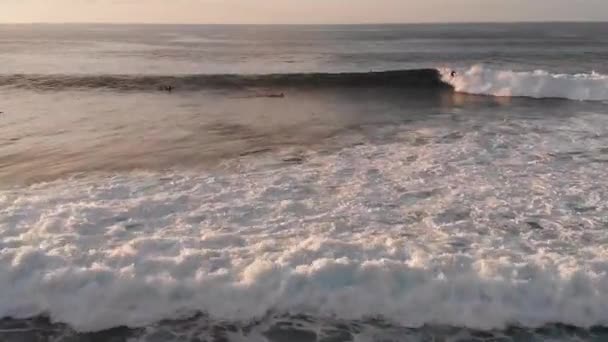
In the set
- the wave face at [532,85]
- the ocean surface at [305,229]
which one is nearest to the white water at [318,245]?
the ocean surface at [305,229]

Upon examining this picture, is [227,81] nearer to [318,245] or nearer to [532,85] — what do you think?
[532,85]

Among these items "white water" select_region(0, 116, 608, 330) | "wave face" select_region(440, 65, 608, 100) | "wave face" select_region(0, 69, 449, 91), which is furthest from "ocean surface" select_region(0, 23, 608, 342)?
"wave face" select_region(0, 69, 449, 91)

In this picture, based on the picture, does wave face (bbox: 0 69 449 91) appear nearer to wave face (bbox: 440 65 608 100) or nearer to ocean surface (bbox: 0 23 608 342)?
wave face (bbox: 440 65 608 100)

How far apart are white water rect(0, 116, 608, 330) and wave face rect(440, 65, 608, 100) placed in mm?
11966

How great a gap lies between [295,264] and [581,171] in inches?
230

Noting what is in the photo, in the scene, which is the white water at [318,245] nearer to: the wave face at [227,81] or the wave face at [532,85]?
the wave face at [532,85]

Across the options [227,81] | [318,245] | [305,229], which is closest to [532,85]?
[227,81]

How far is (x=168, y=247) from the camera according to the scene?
6055 millimetres

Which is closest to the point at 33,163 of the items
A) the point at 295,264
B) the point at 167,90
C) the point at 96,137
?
the point at 96,137

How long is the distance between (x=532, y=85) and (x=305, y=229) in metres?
17.6

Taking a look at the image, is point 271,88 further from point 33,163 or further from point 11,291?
point 11,291

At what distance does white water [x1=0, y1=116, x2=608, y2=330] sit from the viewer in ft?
16.1

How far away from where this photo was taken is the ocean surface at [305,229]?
474cm

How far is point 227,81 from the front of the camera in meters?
24.2
